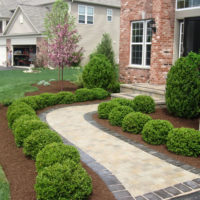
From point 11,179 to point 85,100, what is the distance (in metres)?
7.04

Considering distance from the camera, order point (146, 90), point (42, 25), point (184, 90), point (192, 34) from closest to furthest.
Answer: point (184, 90) < point (192, 34) < point (146, 90) < point (42, 25)

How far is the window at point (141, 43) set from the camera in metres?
13.1

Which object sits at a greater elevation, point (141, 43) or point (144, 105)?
point (141, 43)

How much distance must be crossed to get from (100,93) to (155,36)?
332cm

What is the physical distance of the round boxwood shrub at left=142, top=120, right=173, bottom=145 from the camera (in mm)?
6578

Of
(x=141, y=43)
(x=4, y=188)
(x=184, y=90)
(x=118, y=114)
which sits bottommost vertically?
(x=4, y=188)

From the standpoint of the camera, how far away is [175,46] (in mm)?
12500

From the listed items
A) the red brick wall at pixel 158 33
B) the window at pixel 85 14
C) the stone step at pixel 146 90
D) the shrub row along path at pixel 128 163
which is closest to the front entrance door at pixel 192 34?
the red brick wall at pixel 158 33

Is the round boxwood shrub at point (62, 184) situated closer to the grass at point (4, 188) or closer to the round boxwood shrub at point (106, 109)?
the grass at point (4, 188)

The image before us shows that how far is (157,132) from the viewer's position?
657 cm

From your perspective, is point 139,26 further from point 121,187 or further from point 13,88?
point 121,187

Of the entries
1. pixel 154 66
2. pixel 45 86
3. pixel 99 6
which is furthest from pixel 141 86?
pixel 99 6

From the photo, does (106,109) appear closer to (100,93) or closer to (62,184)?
(100,93)

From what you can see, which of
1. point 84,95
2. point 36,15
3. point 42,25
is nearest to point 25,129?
point 84,95
